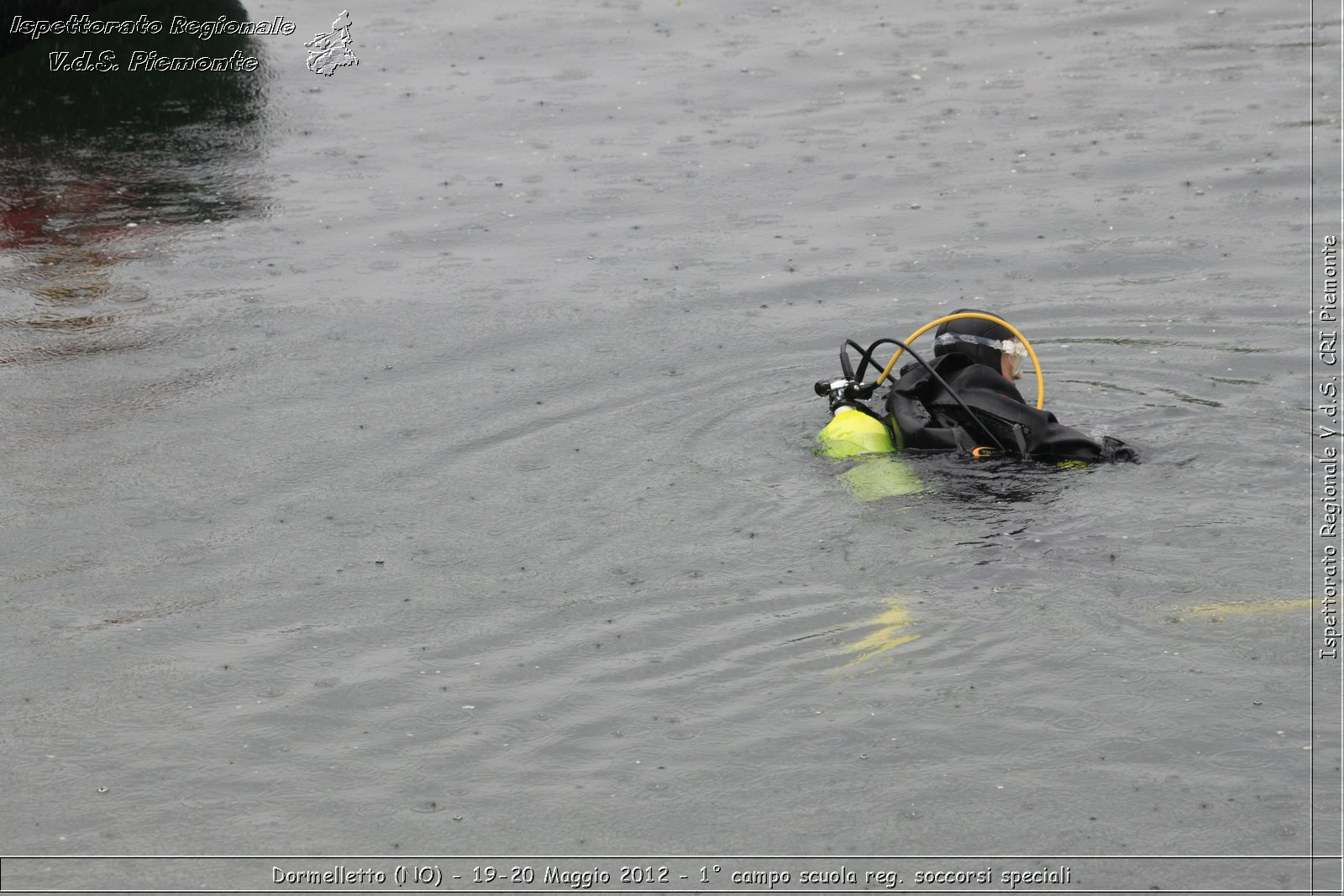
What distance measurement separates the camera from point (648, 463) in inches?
348

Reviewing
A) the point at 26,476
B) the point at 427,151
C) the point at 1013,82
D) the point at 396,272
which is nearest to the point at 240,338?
the point at 396,272

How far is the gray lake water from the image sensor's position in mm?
5902

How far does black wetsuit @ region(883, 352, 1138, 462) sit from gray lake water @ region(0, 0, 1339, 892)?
200 mm

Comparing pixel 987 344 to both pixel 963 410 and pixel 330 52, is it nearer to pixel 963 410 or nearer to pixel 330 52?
pixel 963 410

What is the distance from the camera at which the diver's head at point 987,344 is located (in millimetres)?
8586

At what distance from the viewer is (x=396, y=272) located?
12.2 m

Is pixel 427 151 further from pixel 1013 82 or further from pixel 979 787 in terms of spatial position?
pixel 979 787

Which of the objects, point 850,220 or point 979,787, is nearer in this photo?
point 979,787

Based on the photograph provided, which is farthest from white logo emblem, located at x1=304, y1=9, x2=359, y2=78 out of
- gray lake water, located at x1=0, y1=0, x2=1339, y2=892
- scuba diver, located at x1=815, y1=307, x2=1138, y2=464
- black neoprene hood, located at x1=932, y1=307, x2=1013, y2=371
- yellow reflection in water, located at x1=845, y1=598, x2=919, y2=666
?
yellow reflection in water, located at x1=845, y1=598, x2=919, y2=666

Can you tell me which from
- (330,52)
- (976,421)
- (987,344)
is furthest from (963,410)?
(330,52)

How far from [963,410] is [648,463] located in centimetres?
179

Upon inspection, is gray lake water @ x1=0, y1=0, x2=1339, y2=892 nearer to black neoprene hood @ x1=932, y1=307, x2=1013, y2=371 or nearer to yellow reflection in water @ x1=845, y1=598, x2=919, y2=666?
yellow reflection in water @ x1=845, y1=598, x2=919, y2=666

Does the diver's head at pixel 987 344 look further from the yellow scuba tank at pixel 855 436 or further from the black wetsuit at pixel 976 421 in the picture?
the yellow scuba tank at pixel 855 436

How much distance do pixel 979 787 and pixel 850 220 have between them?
7766 millimetres
